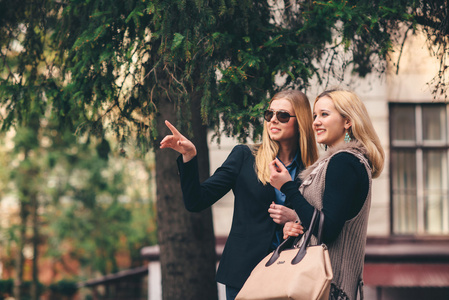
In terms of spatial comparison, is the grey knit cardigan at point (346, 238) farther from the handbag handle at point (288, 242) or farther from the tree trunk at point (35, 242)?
the tree trunk at point (35, 242)

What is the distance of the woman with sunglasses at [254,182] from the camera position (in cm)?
329

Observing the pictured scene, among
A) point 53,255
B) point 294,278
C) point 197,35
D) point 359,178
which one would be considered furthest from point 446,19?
point 53,255

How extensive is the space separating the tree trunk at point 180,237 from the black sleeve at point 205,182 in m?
2.05

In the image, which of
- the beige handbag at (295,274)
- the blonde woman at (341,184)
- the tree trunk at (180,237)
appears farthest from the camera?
the tree trunk at (180,237)

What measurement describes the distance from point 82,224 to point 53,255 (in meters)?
1.48

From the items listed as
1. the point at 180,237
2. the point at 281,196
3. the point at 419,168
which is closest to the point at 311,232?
the point at 281,196

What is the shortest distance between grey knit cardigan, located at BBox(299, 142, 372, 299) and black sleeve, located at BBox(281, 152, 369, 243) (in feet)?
0.16

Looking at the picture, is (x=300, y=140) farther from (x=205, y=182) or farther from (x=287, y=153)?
(x=205, y=182)

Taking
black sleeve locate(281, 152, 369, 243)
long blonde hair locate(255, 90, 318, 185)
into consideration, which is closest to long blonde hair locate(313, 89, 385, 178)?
black sleeve locate(281, 152, 369, 243)

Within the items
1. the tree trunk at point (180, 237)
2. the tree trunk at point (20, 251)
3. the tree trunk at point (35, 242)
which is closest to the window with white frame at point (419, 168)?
A: the tree trunk at point (180, 237)

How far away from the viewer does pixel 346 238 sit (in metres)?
2.99

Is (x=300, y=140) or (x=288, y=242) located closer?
(x=288, y=242)

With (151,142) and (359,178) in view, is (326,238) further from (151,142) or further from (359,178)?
(151,142)

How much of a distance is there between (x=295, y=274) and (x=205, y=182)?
925 mm
